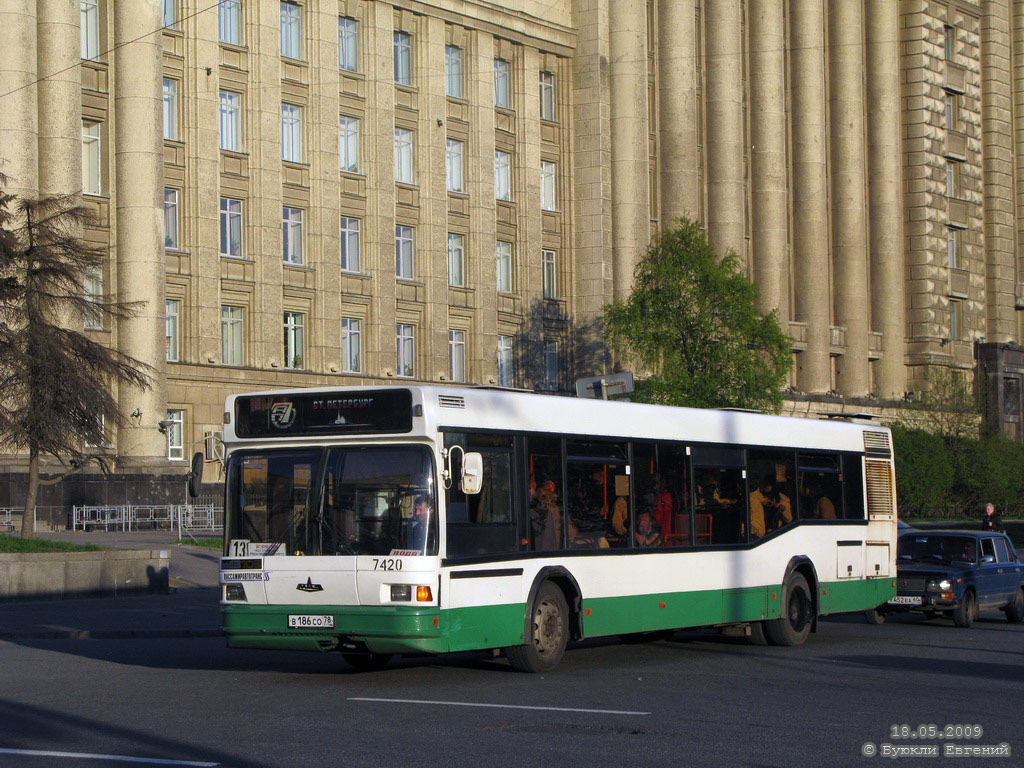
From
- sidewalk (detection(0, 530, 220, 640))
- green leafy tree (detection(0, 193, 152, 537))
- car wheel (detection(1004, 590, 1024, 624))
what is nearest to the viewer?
sidewalk (detection(0, 530, 220, 640))

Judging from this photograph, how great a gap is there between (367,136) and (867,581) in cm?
3727

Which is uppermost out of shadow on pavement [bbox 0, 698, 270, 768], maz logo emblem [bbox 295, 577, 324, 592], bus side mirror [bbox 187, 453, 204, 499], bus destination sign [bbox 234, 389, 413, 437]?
A: bus destination sign [bbox 234, 389, 413, 437]

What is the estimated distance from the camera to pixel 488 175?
Result: 2309 inches

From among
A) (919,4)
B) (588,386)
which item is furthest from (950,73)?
(588,386)

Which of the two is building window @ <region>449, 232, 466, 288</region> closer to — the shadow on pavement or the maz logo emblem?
the maz logo emblem

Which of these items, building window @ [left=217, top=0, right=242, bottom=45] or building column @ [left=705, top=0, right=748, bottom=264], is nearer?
building window @ [left=217, top=0, right=242, bottom=45]

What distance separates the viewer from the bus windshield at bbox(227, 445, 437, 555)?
13.7 metres

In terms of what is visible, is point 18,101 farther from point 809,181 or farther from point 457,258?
point 809,181

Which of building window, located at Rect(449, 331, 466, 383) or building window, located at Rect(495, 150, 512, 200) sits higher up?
building window, located at Rect(495, 150, 512, 200)

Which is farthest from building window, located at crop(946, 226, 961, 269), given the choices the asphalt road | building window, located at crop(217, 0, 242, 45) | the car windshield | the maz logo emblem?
the maz logo emblem

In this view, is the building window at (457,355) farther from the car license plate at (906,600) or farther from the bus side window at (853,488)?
the bus side window at (853,488)

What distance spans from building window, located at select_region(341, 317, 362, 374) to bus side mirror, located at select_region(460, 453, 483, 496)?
1570 inches

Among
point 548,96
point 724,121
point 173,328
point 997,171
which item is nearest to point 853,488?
point 173,328

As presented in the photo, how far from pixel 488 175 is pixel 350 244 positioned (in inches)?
283
